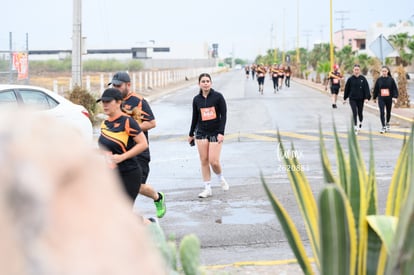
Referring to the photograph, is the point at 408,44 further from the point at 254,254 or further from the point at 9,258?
the point at 9,258

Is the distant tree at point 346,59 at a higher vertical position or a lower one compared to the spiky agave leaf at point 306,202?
higher

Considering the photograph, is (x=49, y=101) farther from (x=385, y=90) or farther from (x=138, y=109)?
(x=385, y=90)

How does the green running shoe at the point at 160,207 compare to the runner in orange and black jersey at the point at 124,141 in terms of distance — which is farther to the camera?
the green running shoe at the point at 160,207

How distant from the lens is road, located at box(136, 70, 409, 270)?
7695 mm

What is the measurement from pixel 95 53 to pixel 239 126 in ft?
418

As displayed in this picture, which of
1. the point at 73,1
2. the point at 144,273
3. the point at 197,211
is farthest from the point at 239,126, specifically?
the point at 144,273

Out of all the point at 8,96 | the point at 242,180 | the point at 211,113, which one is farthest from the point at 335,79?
the point at 211,113

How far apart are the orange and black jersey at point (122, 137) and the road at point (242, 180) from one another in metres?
1.12

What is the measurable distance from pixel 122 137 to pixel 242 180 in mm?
5144

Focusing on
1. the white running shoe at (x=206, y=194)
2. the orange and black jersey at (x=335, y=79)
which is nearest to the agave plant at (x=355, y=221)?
the white running shoe at (x=206, y=194)

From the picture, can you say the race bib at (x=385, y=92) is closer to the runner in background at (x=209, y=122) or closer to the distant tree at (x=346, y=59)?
the runner in background at (x=209, y=122)

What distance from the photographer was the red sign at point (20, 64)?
2270cm

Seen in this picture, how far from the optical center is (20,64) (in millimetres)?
22844

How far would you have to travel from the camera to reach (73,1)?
22891 millimetres
